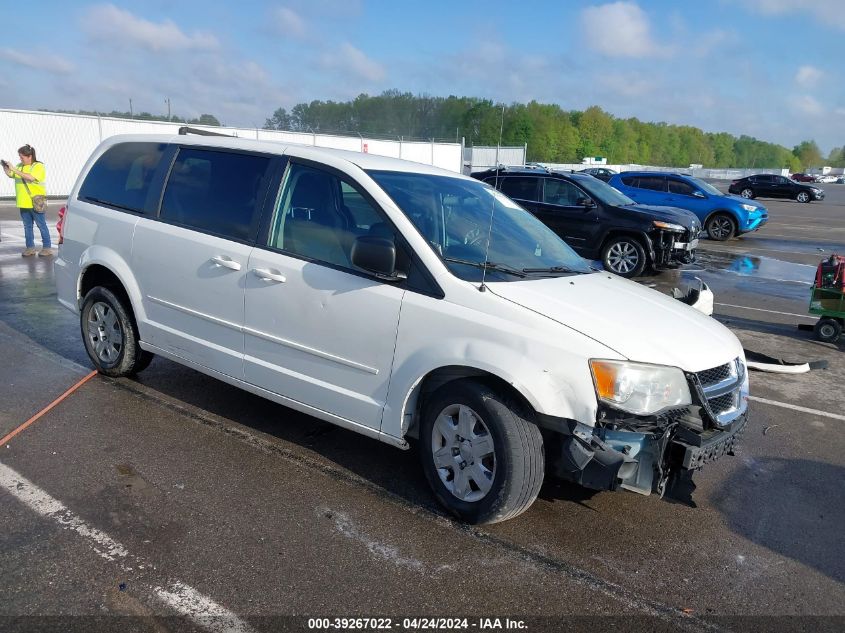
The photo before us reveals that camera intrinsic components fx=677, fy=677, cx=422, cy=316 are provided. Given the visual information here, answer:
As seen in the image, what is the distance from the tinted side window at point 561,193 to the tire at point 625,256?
38.9 inches

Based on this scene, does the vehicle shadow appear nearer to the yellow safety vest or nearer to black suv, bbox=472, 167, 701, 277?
black suv, bbox=472, 167, 701, 277

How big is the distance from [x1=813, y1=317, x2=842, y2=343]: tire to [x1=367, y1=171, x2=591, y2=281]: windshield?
15.5 feet

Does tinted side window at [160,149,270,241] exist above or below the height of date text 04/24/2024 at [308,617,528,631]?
above

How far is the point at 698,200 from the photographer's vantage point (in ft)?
60.3

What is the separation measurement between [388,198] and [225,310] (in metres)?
1.35

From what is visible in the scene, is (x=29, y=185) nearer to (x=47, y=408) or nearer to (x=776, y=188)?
(x=47, y=408)

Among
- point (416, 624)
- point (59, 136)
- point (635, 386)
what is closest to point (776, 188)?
point (59, 136)

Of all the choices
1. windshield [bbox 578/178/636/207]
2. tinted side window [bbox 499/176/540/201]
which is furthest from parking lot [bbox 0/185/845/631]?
tinted side window [bbox 499/176/540/201]

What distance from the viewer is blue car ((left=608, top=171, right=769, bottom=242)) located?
689 inches

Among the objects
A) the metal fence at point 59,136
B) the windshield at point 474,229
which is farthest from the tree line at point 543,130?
the metal fence at point 59,136

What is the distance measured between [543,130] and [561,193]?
32.7 meters

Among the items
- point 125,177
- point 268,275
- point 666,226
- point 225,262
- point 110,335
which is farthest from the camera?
point 666,226

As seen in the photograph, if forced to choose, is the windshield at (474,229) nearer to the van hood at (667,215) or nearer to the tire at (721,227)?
the van hood at (667,215)

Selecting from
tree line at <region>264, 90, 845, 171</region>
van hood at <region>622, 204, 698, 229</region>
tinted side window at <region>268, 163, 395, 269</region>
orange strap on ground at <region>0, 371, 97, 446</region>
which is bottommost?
orange strap on ground at <region>0, 371, 97, 446</region>
